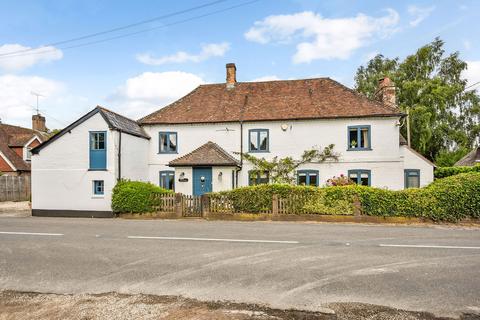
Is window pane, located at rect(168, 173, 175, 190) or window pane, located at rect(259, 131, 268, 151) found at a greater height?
window pane, located at rect(259, 131, 268, 151)

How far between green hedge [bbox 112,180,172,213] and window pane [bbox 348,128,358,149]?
41.1 ft

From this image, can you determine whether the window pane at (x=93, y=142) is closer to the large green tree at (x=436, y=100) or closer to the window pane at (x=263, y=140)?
the window pane at (x=263, y=140)

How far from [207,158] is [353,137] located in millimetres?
9810

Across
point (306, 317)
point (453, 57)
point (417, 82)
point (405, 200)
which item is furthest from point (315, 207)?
point (453, 57)

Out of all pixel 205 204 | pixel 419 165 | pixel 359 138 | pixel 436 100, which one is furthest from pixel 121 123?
pixel 436 100

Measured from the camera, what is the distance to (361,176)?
20.3m

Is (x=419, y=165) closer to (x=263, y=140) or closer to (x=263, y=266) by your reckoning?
(x=263, y=140)

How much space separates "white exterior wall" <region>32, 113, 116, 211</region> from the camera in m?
17.8

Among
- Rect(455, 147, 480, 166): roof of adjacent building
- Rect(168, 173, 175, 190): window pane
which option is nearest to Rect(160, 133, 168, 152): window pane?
Rect(168, 173, 175, 190): window pane

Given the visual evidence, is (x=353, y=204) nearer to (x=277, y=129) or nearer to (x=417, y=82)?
(x=277, y=129)

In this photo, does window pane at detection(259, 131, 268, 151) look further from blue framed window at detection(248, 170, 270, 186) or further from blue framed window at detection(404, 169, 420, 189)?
blue framed window at detection(404, 169, 420, 189)

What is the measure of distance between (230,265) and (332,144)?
Answer: 49.8 feet

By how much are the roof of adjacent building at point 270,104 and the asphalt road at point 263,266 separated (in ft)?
35.6

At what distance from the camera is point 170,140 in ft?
73.4
